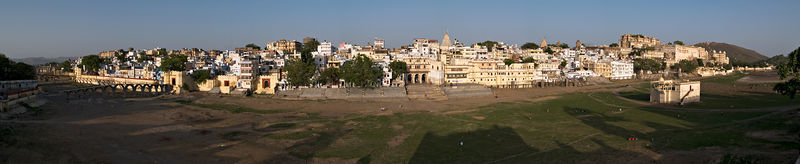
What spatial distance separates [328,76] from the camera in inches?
2175

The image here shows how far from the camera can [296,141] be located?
2528 cm

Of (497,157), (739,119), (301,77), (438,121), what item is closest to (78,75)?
(301,77)

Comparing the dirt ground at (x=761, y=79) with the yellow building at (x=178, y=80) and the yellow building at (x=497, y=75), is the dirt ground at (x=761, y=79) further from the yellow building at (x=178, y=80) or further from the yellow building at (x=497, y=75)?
the yellow building at (x=178, y=80)

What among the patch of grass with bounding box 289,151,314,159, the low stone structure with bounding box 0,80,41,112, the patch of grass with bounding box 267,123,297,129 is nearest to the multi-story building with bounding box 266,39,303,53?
the low stone structure with bounding box 0,80,41,112

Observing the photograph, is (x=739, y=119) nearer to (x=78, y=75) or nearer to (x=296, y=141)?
(x=296, y=141)

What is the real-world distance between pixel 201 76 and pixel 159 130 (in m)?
30.2

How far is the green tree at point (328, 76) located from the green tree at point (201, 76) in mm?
14240

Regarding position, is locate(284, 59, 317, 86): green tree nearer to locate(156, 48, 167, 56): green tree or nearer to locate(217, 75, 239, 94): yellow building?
locate(217, 75, 239, 94): yellow building

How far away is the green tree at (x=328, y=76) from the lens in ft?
180

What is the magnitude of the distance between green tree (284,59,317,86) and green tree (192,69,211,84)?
10.6 meters

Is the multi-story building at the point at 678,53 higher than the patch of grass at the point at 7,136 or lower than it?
higher

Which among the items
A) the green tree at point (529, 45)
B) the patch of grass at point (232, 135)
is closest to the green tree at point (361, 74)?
the patch of grass at point (232, 135)

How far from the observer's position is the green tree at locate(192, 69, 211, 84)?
184 feet

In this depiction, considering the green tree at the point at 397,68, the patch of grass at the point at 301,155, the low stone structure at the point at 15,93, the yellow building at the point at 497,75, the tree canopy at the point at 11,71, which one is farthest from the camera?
the yellow building at the point at 497,75
